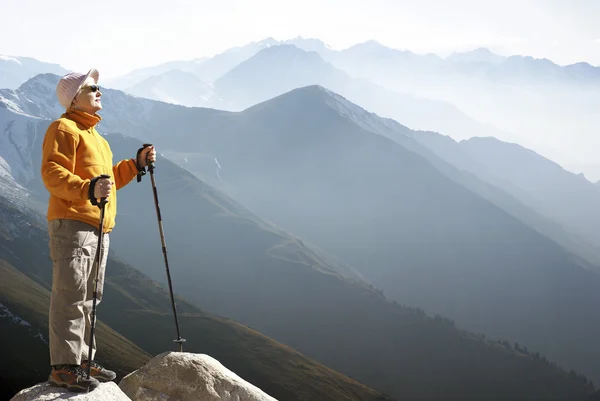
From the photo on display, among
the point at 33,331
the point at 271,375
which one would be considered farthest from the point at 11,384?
the point at 271,375

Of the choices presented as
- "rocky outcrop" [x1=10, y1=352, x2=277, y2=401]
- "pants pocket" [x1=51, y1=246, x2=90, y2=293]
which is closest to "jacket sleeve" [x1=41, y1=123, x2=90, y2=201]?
"pants pocket" [x1=51, y1=246, x2=90, y2=293]

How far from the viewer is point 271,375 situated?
162 metres

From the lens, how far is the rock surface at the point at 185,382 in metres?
9.20

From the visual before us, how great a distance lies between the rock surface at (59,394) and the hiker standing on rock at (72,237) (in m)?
0.10

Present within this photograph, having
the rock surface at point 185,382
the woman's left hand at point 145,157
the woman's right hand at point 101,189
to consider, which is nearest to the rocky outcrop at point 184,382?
the rock surface at point 185,382

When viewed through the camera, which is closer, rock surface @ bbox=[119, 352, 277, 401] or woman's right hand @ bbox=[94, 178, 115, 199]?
woman's right hand @ bbox=[94, 178, 115, 199]

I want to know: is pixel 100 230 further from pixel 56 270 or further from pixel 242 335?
pixel 242 335

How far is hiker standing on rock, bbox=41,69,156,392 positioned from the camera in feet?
25.3

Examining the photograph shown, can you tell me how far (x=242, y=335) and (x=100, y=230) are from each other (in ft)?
596

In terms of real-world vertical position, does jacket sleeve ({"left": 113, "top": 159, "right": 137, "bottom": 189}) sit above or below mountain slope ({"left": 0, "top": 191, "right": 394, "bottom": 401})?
above

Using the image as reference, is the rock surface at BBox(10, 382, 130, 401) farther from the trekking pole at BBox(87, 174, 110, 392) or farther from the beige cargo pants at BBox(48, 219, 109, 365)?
the beige cargo pants at BBox(48, 219, 109, 365)

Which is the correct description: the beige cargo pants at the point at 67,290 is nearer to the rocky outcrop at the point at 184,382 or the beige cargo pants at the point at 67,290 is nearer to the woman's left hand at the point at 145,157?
the rocky outcrop at the point at 184,382

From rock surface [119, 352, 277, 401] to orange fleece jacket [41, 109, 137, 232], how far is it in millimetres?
2788

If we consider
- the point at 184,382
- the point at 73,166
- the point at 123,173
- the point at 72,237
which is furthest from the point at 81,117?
the point at 184,382
